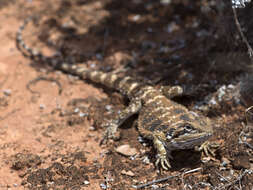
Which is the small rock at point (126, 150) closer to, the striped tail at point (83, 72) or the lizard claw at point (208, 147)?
the lizard claw at point (208, 147)

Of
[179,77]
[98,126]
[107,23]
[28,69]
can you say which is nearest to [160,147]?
[98,126]

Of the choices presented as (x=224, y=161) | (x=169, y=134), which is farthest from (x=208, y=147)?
(x=169, y=134)

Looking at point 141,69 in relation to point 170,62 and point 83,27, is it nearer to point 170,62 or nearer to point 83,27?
point 170,62

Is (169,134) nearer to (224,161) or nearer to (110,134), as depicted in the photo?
(224,161)

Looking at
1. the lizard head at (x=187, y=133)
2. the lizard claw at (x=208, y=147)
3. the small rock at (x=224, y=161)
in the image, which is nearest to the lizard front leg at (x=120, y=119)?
the lizard head at (x=187, y=133)

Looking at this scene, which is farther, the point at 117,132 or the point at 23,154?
the point at 117,132

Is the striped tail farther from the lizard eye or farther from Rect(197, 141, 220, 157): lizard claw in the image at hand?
Rect(197, 141, 220, 157): lizard claw

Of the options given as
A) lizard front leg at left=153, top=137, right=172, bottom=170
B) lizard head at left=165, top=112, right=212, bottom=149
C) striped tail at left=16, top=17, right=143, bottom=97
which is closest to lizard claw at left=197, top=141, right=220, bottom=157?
lizard head at left=165, top=112, right=212, bottom=149

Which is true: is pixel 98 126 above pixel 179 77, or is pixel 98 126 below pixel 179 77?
below
